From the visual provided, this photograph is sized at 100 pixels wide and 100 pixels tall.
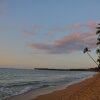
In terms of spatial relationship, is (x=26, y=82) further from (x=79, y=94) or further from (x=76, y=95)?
(x=76, y=95)

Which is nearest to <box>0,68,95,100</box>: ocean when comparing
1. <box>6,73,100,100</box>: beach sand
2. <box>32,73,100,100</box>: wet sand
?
<box>6,73,100,100</box>: beach sand

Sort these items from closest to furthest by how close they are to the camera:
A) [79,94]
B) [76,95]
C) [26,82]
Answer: [76,95] → [79,94] → [26,82]

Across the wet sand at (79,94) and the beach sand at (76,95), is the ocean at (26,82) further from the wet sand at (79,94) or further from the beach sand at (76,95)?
the wet sand at (79,94)

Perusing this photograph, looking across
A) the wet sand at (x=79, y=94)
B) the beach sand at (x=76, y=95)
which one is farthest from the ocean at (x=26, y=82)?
the wet sand at (x=79, y=94)

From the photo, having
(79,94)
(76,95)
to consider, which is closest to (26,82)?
(79,94)

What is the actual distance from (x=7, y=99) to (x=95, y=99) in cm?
788

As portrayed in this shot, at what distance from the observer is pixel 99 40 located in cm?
5550

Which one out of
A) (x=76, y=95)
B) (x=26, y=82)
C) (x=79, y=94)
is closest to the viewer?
(x=76, y=95)

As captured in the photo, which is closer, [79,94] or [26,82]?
[79,94]

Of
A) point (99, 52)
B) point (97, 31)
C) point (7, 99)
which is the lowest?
point (7, 99)

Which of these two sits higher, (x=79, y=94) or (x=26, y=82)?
(x=79, y=94)

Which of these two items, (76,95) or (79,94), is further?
(79,94)

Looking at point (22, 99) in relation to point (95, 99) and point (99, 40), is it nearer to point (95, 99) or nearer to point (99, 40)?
point (95, 99)

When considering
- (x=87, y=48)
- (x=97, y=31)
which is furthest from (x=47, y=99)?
(x=87, y=48)
